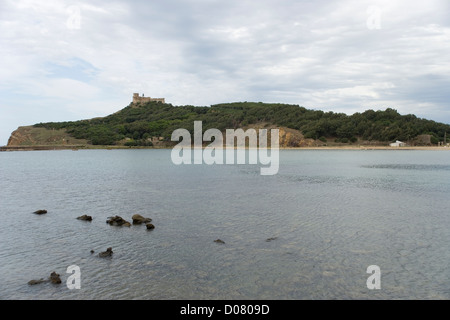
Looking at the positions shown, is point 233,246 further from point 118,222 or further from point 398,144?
point 398,144

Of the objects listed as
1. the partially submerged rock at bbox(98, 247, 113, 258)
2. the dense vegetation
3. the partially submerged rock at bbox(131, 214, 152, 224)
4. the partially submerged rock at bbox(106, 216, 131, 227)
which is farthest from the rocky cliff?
the partially submerged rock at bbox(98, 247, 113, 258)

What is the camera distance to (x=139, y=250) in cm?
1307

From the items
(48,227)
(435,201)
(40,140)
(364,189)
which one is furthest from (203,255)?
(40,140)

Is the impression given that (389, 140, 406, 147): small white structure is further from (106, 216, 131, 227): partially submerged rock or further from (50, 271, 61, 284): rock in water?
(50, 271, 61, 284): rock in water

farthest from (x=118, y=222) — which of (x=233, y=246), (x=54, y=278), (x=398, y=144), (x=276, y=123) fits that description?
(x=276, y=123)

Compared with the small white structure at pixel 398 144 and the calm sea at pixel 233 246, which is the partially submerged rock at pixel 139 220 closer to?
the calm sea at pixel 233 246

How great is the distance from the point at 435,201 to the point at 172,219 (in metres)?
18.1

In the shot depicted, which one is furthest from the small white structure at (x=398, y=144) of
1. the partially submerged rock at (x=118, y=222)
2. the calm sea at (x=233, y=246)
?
the partially submerged rock at (x=118, y=222)

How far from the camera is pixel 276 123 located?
140875mm

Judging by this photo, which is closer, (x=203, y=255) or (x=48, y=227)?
(x=203, y=255)

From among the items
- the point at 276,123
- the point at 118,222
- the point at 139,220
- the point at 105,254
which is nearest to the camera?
the point at 105,254

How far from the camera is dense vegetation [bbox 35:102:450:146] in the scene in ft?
419
